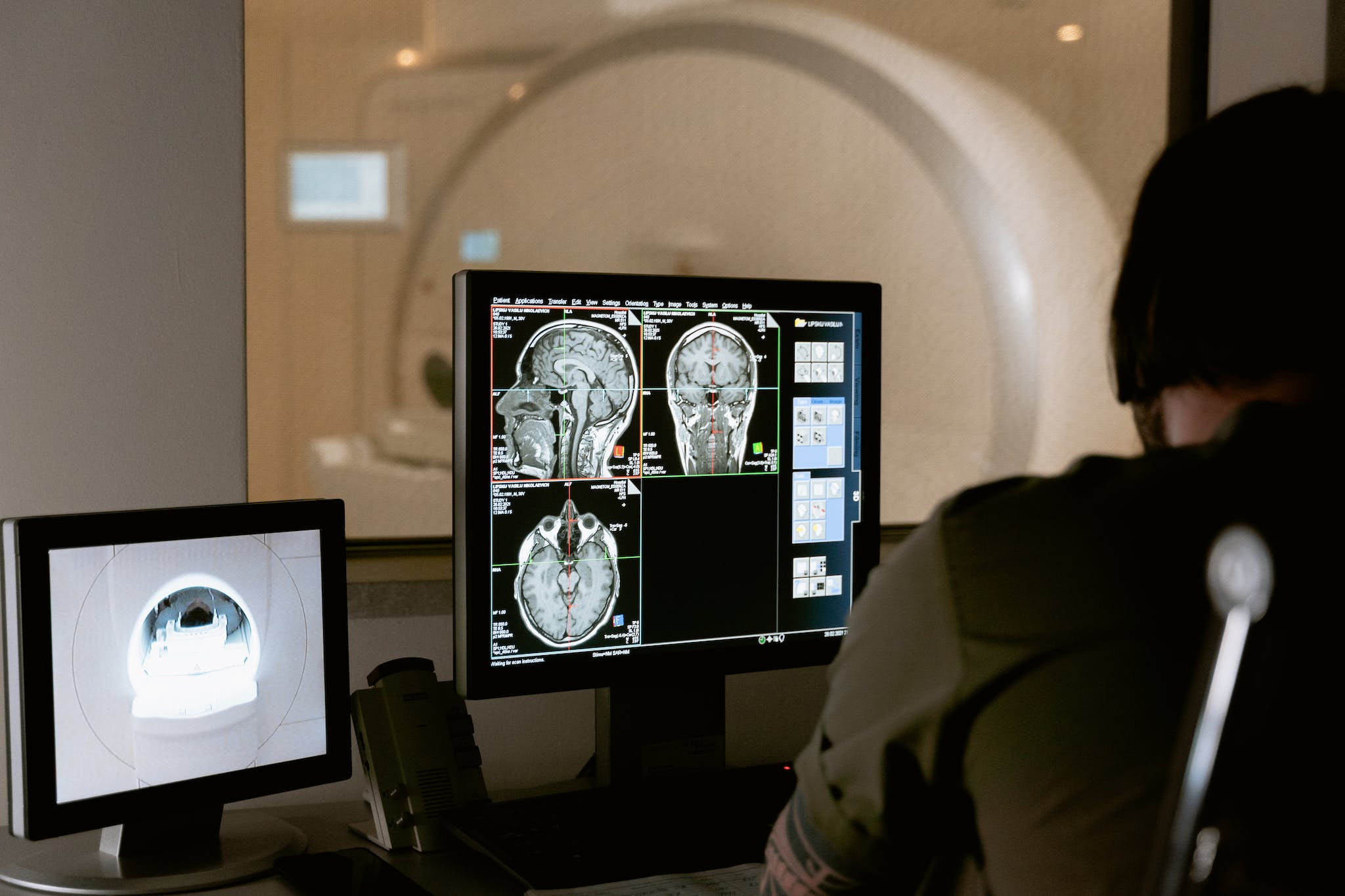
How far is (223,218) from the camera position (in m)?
1.49

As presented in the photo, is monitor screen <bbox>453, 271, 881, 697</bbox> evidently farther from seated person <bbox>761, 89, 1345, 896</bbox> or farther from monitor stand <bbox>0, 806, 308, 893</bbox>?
seated person <bbox>761, 89, 1345, 896</bbox>

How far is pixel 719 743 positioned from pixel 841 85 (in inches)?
37.3

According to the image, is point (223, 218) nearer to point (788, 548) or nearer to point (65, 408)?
point (65, 408)

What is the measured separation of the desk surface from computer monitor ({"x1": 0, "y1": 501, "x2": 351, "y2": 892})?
25mm

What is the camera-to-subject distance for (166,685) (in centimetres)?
121

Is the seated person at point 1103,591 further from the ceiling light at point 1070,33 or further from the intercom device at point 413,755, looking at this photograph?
the ceiling light at point 1070,33

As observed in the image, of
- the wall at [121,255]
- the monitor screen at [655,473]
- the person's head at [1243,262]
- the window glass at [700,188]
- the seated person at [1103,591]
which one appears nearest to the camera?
the seated person at [1103,591]

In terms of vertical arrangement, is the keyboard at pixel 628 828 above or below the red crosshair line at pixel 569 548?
below

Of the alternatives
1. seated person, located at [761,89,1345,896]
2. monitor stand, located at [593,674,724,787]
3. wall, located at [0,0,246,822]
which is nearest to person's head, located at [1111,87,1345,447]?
seated person, located at [761,89,1345,896]

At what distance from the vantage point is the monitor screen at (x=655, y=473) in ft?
4.26

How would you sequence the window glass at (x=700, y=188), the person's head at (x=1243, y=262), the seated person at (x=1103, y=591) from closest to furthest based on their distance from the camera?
the seated person at (x=1103, y=591) < the person's head at (x=1243, y=262) < the window glass at (x=700, y=188)

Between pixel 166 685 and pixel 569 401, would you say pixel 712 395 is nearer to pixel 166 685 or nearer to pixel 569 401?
pixel 569 401

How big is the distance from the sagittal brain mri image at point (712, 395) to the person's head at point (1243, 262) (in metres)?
0.60

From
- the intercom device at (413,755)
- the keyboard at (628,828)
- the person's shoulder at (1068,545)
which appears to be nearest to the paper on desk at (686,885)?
the keyboard at (628,828)
